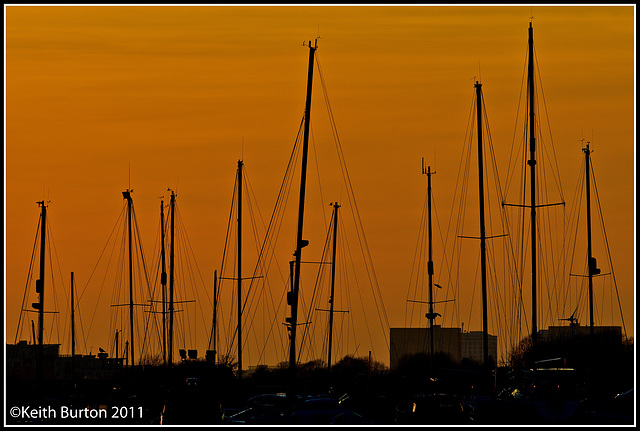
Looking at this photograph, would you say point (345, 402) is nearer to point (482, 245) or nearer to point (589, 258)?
point (482, 245)

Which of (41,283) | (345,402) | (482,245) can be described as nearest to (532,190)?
(482,245)

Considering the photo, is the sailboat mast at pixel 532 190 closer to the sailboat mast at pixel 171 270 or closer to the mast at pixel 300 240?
the mast at pixel 300 240

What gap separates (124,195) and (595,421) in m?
39.7

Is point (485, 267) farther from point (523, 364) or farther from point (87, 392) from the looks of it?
point (87, 392)

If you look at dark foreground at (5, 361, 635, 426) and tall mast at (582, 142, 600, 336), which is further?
tall mast at (582, 142, 600, 336)

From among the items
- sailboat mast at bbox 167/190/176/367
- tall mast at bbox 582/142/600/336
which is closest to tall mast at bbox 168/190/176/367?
sailboat mast at bbox 167/190/176/367

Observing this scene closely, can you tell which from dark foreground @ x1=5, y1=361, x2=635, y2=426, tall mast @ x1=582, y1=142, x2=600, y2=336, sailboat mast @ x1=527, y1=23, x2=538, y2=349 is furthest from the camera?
tall mast @ x1=582, y1=142, x2=600, y2=336

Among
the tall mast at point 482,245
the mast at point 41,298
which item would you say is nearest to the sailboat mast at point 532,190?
the tall mast at point 482,245

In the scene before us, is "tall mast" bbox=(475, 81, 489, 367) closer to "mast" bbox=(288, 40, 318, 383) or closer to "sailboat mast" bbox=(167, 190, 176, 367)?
"mast" bbox=(288, 40, 318, 383)

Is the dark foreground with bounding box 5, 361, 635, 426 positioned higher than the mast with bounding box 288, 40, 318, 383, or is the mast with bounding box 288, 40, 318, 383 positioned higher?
the mast with bounding box 288, 40, 318, 383

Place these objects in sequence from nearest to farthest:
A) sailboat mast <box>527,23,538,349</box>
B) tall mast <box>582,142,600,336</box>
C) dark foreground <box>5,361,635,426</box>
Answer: dark foreground <box>5,361,635,426</box>
sailboat mast <box>527,23,538,349</box>
tall mast <box>582,142,600,336</box>

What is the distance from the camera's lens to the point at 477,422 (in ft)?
152

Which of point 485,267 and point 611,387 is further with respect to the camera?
point 611,387

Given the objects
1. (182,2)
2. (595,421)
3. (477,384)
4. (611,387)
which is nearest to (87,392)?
(477,384)
